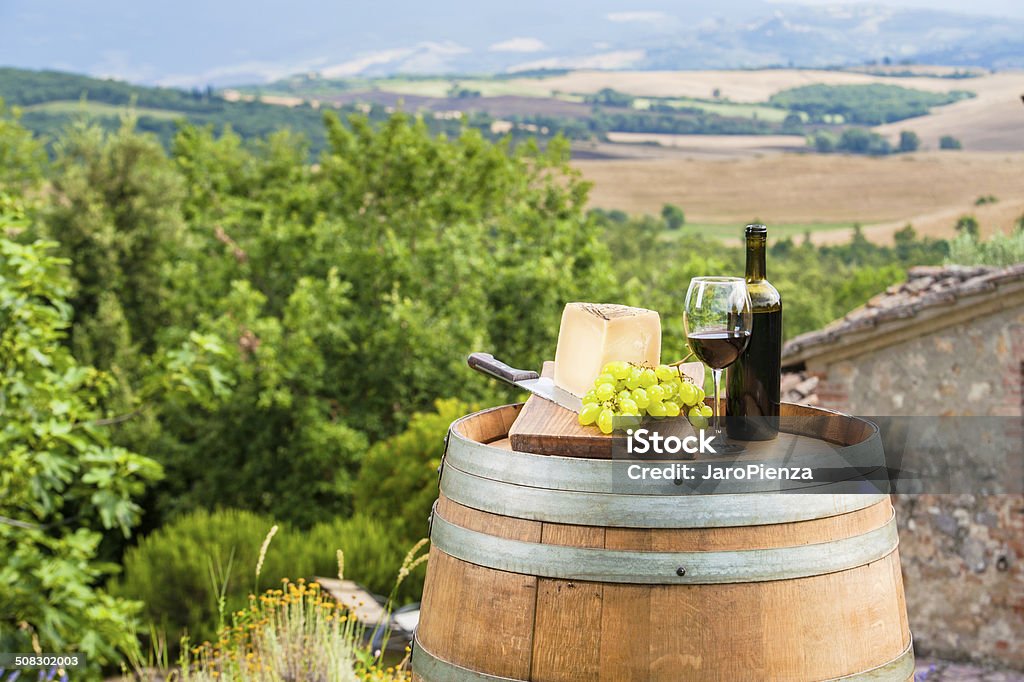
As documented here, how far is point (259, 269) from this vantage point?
59.5ft

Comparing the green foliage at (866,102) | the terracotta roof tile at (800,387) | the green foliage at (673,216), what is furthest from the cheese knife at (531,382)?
the green foliage at (866,102)

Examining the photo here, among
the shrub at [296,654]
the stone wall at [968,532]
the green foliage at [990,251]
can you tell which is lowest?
the stone wall at [968,532]

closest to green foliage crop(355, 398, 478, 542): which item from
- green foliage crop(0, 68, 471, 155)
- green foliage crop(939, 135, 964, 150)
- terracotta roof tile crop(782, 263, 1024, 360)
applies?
terracotta roof tile crop(782, 263, 1024, 360)

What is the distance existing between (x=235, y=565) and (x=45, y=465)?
2.78m

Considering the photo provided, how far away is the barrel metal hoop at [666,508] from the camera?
7.14ft

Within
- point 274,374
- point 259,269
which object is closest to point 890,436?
point 274,374

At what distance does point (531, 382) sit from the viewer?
9.25ft

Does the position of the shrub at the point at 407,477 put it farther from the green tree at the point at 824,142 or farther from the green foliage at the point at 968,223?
the green tree at the point at 824,142

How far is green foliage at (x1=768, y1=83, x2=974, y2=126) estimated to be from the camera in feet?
162

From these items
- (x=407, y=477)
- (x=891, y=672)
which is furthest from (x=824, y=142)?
(x=891, y=672)

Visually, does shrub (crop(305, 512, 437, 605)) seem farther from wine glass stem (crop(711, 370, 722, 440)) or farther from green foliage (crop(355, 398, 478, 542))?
wine glass stem (crop(711, 370, 722, 440))

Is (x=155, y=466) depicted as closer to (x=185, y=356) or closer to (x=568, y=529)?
(x=185, y=356)

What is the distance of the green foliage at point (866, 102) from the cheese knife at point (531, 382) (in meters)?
49.7

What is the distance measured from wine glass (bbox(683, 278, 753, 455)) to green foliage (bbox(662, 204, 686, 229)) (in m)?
41.0
